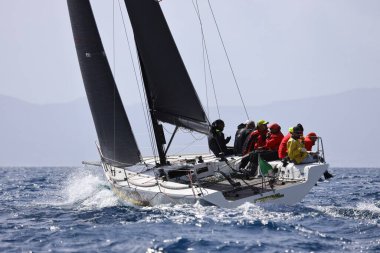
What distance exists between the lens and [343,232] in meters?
11.1

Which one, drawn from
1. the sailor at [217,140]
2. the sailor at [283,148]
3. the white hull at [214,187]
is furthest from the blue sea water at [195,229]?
the sailor at [217,140]

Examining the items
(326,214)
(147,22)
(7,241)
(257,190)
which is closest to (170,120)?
(147,22)

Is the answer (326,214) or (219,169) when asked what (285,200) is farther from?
(219,169)

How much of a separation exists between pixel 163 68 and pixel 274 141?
334 cm

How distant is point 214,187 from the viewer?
1474 cm

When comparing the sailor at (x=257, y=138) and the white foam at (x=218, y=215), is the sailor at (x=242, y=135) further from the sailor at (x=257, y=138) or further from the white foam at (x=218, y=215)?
the white foam at (x=218, y=215)

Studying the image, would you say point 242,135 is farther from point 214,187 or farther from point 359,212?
point 359,212

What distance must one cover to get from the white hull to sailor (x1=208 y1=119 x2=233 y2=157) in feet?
0.84

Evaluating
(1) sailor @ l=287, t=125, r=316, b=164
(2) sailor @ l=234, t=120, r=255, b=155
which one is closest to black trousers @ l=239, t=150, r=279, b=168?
(1) sailor @ l=287, t=125, r=316, b=164

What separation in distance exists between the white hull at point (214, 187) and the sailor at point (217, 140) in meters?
0.26

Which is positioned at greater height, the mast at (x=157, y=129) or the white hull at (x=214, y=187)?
the mast at (x=157, y=129)

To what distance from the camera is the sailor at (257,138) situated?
1625cm

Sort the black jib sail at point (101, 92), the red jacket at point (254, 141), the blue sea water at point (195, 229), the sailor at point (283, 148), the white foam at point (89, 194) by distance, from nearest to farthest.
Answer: the blue sea water at point (195, 229), the sailor at point (283, 148), the red jacket at point (254, 141), the white foam at point (89, 194), the black jib sail at point (101, 92)

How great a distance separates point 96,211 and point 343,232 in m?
6.16
